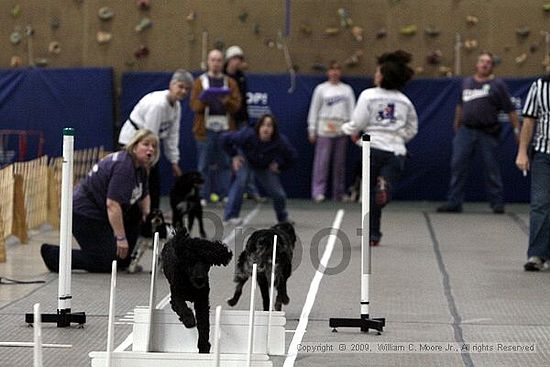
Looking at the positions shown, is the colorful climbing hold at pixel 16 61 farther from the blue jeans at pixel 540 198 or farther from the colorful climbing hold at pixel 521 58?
the blue jeans at pixel 540 198

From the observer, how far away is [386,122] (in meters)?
11.8

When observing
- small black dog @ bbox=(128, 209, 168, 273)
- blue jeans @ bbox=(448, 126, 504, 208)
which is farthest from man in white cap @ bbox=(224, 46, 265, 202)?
small black dog @ bbox=(128, 209, 168, 273)

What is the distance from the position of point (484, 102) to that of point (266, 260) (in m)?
8.59

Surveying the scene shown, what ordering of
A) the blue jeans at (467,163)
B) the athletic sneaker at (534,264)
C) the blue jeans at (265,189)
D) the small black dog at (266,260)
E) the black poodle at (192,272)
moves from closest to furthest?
the black poodle at (192,272) → the small black dog at (266,260) → the athletic sneaker at (534,264) → the blue jeans at (265,189) → the blue jeans at (467,163)

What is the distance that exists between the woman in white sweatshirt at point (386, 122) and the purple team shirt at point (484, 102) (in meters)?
4.05

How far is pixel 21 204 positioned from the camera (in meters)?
12.2

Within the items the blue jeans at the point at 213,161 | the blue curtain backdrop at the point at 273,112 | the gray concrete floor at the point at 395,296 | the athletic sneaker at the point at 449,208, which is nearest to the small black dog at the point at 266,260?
the gray concrete floor at the point at 395,296

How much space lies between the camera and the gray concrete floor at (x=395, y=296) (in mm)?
7254

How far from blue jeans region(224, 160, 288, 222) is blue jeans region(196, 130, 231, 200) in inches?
69.3

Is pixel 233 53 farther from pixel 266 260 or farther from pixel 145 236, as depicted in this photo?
pixel 266 260

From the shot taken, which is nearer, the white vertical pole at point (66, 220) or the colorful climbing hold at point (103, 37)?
the white vertical pole at point (66, 220)

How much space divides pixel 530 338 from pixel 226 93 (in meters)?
8.26

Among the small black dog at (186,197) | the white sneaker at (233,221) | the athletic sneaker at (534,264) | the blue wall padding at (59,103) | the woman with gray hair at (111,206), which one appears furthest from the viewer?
the blue wall padding at (59,103)

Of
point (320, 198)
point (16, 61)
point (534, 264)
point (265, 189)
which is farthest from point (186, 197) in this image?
point (16, 61)
